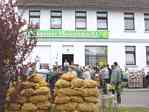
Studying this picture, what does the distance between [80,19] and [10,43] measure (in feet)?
115

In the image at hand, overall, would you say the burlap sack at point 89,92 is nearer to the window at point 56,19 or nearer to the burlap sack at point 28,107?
the burlap sack at point 28,107

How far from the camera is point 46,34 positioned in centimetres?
4447

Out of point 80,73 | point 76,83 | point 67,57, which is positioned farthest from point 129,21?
point 76,83

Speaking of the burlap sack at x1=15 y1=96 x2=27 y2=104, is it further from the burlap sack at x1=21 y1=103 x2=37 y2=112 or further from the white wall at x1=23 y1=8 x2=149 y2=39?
the white wall at x1=23 y1=8 x2=149 y2=39

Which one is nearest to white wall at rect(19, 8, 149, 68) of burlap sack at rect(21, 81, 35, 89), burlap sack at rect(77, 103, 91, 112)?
burlap sack at rect(77, 103, 91, 112)

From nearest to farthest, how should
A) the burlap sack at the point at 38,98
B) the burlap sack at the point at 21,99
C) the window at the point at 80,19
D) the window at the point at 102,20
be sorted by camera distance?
the burlap sack at the point at 21,99 < the burlap sack at the point at 38,98 < the window at the point at 80,19 < the window at the point at 102,20

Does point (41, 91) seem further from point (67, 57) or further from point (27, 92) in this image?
point (67, 57)

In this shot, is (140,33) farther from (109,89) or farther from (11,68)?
(11,68)

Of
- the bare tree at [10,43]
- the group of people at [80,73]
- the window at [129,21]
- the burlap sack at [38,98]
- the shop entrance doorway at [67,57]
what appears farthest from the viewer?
the window at [129,21]

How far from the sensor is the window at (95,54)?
147ft

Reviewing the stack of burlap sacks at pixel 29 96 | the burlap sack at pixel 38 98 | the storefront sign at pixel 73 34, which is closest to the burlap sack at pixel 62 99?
the stack of burlap sacks at pixel 29 96

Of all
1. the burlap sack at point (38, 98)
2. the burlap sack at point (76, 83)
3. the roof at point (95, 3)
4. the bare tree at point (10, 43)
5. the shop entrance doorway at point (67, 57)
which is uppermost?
the roof at point (95, 3)

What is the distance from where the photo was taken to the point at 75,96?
14109 mm

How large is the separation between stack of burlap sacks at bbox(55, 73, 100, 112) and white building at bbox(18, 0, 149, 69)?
94.3 feet
